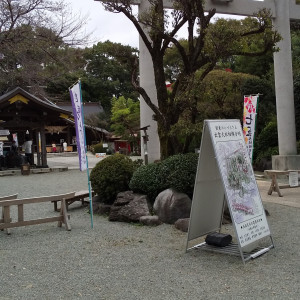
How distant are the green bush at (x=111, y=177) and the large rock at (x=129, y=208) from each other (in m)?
0.36

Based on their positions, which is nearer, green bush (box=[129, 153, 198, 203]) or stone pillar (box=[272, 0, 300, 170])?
green bush (box=[129, 153, 198, 203])

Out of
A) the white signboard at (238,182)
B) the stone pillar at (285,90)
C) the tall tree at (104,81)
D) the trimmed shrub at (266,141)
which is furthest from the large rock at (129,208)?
the tall tree at (104,81)

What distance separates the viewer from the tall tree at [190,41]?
7.31 meters

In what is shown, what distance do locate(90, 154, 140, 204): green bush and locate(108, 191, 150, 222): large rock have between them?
36cm

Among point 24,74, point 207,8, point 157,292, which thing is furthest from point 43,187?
point 157,292

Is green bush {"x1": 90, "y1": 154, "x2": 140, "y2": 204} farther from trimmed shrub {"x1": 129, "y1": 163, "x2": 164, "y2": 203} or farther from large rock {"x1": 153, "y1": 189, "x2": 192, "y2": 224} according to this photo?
large rock {"x1": 153, "y1": 189, "x2": 192, "y2": 224}

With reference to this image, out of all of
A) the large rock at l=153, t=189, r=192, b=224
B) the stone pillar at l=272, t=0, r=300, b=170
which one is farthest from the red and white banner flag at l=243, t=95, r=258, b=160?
the stone pillar at l=272, t=0, r=300, b=170

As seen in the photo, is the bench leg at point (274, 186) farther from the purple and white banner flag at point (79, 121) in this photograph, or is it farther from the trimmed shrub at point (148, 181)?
the purple and white banner flag at point (79, 121)

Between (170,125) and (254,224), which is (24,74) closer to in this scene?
(170,125)

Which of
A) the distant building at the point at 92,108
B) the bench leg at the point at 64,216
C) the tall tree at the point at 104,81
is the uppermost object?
the tall tree at the point at 104,81

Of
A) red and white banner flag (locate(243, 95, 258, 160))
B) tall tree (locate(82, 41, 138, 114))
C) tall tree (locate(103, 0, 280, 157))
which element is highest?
tall tree (locate(82, 41, 138, 114))

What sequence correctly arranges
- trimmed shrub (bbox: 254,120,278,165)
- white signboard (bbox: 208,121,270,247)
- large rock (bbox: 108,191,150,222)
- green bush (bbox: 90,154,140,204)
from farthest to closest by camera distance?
trimmed shrub (bbox: 254,120,278,165) < green bush (bbox: 90,154,140,204) < large rock (bbox: 108,191,150,222) < white signboard (bbox: 208,121,270,247)

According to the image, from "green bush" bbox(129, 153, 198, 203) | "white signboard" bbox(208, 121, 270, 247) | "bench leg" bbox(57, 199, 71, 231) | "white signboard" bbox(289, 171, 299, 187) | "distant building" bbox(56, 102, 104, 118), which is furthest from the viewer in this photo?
"distant building" bbox(56, 102, 104, 118)

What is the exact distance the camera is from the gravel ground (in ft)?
12.5
